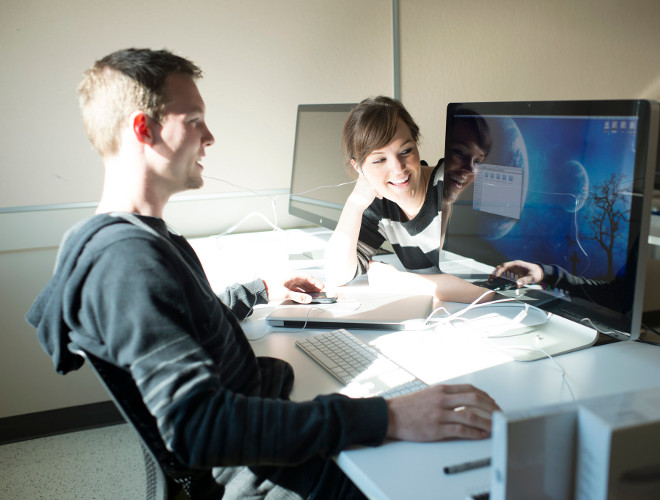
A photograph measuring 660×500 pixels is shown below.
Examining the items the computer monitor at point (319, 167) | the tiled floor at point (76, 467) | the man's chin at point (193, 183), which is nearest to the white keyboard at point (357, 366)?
the man's chin at point (193, 183)

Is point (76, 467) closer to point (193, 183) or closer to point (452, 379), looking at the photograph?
point (193, 183)

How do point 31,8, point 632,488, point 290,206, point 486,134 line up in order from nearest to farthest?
point 632,488 < point 486,134 < point 31,8 < point 290,206

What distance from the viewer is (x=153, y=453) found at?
92 cm

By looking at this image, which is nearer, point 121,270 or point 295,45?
point 121,270

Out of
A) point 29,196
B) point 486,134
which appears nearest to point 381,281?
point 486,134

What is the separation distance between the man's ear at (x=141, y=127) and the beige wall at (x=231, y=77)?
125cm

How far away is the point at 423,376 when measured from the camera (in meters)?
A: 1.11

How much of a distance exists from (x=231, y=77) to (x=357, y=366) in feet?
4.91

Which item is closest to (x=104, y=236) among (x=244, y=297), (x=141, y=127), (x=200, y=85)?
(x=141, y=127)

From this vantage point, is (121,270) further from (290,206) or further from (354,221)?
(290,206)

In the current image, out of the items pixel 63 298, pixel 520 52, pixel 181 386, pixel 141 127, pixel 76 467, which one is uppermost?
pixel 520 52

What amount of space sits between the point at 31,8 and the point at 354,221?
4.33ft

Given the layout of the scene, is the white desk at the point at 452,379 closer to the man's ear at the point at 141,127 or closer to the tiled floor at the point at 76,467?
the man's ear at the point at 141,127

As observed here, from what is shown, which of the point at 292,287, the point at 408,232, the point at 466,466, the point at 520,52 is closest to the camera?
the point at 466,466
